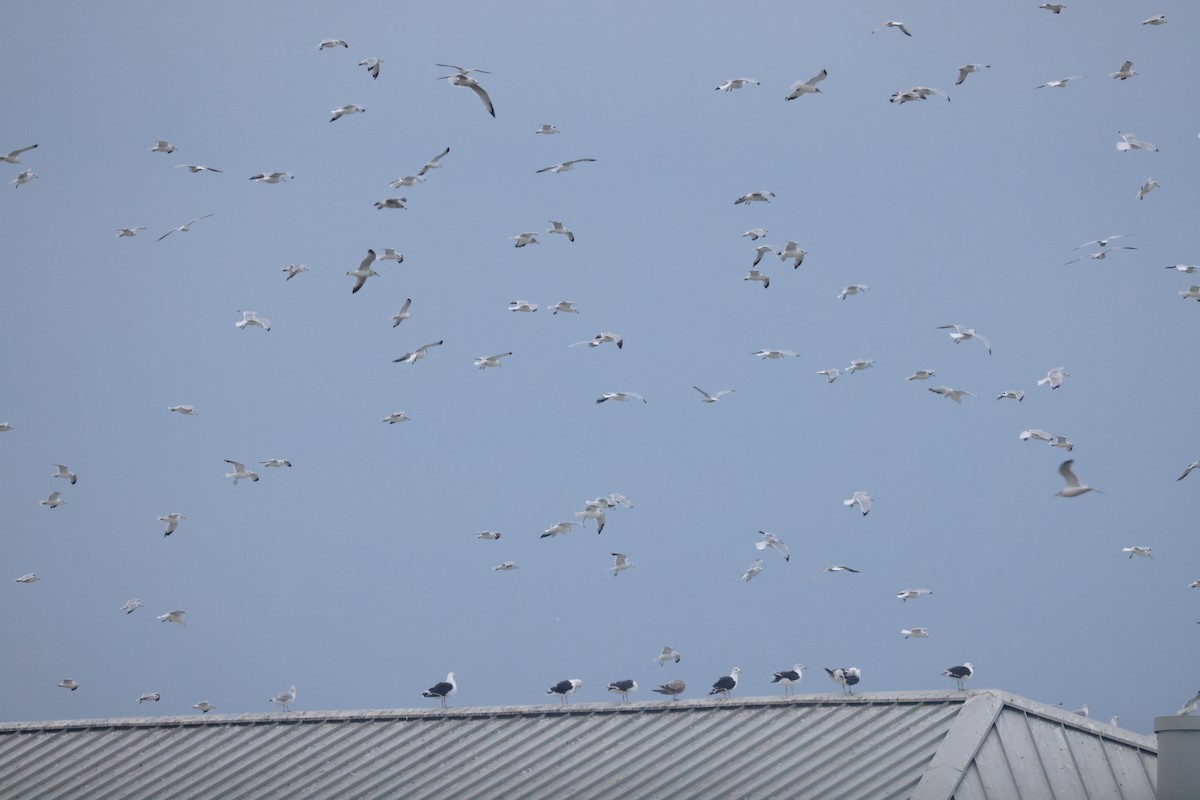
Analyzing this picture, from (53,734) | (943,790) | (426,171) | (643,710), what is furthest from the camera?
(426,171)

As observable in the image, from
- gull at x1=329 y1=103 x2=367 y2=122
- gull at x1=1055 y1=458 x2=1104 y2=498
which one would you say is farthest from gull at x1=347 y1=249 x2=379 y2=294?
gull at x1=1055 y1=458 x2=1104 y2=498

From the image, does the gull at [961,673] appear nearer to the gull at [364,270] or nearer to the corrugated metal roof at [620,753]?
the corrugated metal roof at [620,753]

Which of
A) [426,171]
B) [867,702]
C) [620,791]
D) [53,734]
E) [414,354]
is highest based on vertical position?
[426,171]

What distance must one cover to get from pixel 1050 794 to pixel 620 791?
7900 millimetres

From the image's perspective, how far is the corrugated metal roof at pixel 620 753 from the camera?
108ft

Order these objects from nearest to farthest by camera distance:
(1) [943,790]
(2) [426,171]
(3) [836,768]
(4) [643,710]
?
1. (1) [943,790]
2. (3) [836,768]
3. (4) [643,710]
4. (2) [426,171]

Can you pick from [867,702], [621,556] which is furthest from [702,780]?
[621,556]

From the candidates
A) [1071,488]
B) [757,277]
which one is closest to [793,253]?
[757,277]

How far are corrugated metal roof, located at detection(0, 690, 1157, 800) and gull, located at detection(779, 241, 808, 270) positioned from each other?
15.9 metres

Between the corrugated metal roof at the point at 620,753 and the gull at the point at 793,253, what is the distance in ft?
52.1

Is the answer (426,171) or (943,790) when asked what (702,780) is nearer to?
(943,790)

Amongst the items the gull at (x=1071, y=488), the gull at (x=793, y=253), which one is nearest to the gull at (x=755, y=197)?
the gull at (x=793, y=253)

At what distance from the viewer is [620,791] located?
34.6 m

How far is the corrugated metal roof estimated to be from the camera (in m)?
32.8
